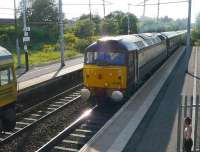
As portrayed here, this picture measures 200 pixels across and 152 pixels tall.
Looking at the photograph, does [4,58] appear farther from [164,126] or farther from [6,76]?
[164,126]

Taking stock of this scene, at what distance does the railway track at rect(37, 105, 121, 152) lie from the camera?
11.4 meters

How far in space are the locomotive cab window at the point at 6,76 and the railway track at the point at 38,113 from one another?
6.13 ft

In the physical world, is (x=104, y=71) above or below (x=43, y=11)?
below

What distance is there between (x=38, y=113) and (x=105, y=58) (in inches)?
154

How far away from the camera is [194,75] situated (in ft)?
81.8

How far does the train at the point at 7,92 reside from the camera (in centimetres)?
1229

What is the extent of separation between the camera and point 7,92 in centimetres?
1250

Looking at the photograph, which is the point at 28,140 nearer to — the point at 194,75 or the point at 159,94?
the point at 159,94

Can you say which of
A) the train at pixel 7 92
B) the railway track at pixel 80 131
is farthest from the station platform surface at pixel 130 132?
the train at pixel 7 92

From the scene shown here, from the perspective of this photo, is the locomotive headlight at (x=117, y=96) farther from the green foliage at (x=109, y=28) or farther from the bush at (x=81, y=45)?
the green foliage at (x=109, y=28)

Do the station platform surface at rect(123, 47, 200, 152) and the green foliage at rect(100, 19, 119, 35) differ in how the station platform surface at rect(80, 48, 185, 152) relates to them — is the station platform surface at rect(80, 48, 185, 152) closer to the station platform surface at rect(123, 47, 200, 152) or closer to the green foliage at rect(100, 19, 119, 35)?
the station platform surface at rect(123, 47, 200, 152)

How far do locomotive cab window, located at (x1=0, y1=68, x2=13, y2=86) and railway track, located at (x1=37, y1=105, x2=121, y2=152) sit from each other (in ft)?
9.01

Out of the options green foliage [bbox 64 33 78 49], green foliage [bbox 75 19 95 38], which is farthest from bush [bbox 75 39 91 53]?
green foliage [bbox 75 19 95 38]

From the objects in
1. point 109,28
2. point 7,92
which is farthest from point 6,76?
point 109,28
